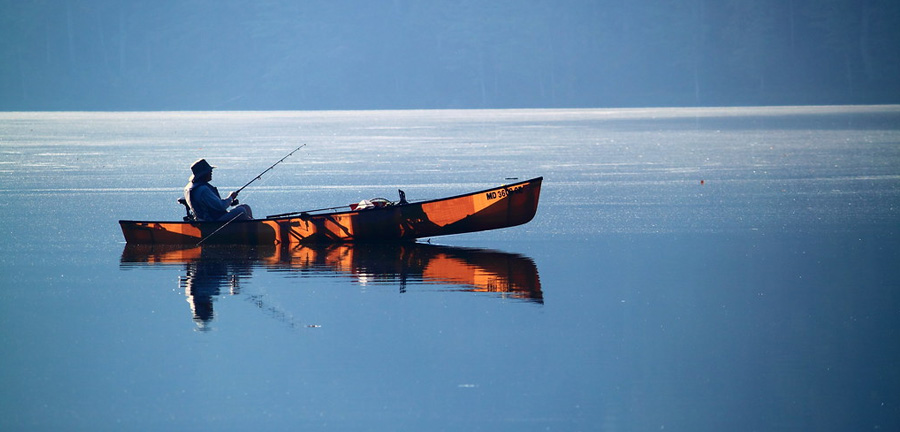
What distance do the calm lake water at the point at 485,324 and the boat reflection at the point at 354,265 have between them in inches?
3.4

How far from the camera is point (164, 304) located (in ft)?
53.3

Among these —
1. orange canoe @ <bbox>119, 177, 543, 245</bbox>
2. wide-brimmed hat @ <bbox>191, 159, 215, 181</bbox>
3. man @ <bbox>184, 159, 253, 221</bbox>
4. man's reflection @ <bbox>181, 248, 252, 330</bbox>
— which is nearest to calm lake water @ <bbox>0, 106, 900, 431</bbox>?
man's reflection @ <bbox>181, 248, 252, 330</bbox>

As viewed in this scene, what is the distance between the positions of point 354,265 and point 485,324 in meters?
5.57

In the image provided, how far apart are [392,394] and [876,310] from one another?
254 inches

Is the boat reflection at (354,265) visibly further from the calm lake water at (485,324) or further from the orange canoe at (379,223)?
the orange canoe at (379,223)

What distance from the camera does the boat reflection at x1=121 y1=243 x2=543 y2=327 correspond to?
680 inches

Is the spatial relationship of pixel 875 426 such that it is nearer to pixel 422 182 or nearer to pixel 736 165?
pixel 422 182

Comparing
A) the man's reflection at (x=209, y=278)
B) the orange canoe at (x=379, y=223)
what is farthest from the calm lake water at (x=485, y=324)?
the orange canoe at (x=379, y=223)

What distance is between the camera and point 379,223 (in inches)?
846

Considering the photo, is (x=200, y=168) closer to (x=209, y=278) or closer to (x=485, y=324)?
(x=209, y=278)

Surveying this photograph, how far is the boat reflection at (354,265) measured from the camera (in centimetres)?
1727

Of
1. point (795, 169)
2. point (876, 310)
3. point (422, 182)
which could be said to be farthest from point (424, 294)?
point (795, 169)

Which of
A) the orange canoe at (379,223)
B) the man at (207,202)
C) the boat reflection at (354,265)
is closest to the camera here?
the boat reflection at (354,265)

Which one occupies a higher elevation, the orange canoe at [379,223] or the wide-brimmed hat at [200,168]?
the wide-brimmed hat at [200,168]
